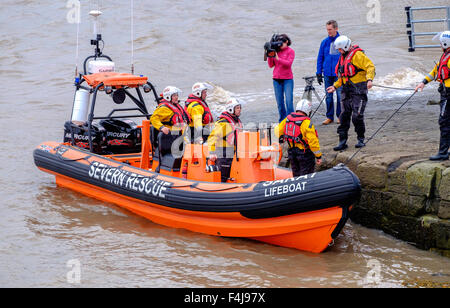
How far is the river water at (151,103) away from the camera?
550 cm

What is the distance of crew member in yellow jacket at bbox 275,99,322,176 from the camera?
6.06m

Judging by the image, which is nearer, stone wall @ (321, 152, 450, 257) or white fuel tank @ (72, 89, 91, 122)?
stone wall @ (321, 152, 450, 257)

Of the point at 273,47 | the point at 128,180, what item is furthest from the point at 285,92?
the point at 128,180

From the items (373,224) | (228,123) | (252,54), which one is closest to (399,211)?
(373,224)

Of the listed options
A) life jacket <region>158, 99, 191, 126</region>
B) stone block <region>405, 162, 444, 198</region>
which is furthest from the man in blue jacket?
stone block <region>405, 162, 444, 198</region>

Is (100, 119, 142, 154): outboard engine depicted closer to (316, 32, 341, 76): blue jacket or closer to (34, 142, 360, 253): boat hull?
(34, 142, 360, 253): boat hull

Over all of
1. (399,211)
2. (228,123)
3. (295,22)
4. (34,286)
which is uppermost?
(295,22)

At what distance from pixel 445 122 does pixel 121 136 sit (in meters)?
4.21

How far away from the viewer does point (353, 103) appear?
6.88 m

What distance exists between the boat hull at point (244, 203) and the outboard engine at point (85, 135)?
0.58 metres

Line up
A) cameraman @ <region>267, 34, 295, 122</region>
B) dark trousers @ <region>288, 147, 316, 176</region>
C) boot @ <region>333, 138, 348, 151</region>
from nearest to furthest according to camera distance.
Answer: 1. dark trousers @ <region>288, 147, 316, 176</region>
2. boot @ <region>333, 138, 348, 151</region>
3. cameraman @ <region>267, 34, 295, 122</region>

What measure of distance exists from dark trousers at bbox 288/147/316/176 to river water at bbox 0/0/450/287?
822 millimetres

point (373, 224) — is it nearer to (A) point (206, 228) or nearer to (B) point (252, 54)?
(A) point (206, 228)
